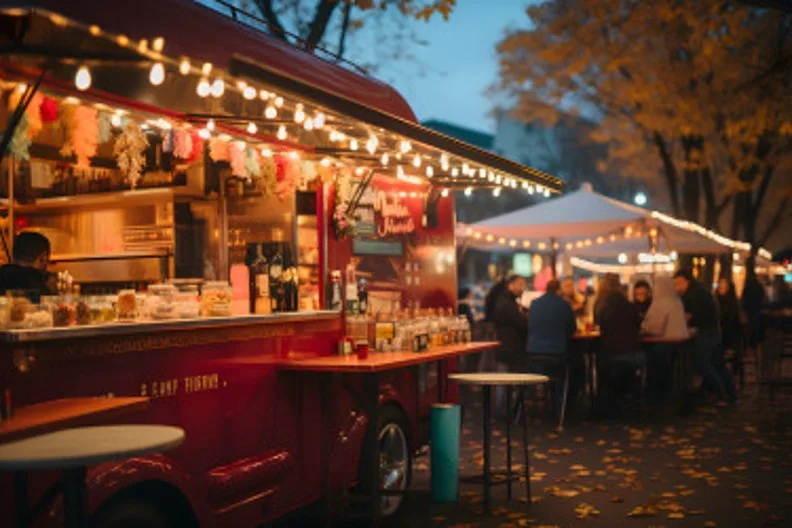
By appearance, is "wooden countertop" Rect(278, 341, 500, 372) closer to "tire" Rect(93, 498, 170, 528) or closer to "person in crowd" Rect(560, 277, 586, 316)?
"tire" Rect(93, 498, 170, 528)

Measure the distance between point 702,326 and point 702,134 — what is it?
28.6ft

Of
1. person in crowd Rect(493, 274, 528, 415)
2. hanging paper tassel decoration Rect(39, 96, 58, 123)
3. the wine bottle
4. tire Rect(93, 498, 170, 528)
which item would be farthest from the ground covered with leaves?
hanging paper tassel decoration Rect(39, 96, 58, 123)

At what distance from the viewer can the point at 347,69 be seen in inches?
321

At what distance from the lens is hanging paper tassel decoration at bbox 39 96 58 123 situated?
17.3 ft

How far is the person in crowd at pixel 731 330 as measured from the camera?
16.6 metres

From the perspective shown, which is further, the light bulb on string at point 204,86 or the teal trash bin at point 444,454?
the teal trash bin at point 444,454

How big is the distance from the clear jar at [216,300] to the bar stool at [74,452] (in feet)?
7.16

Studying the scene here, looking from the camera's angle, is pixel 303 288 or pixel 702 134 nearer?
pixel 303 288

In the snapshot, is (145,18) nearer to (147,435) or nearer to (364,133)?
(364,133)

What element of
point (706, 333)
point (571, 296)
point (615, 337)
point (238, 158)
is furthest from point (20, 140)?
point (571, 296)

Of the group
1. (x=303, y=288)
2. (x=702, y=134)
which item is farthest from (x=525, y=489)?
(x=702, y=134)

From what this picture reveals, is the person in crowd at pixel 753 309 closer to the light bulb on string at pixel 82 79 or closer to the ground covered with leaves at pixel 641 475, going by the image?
the ground covered with leaves at pixel 641 475

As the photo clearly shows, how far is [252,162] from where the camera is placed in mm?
7262

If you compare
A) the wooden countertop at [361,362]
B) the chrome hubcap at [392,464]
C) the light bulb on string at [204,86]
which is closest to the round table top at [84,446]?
the light bulb on string at [204,86]
